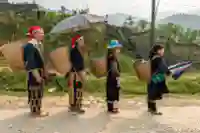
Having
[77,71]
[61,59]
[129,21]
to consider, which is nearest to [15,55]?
[61,59]

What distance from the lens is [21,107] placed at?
729 cm

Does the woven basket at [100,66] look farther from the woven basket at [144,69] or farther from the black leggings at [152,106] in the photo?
the black leggings at [152,106]

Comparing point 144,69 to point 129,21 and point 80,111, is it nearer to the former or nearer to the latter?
point 80,111

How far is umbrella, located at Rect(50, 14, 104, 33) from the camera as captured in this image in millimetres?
12359

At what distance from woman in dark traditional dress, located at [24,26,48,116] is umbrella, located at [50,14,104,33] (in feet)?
20.3

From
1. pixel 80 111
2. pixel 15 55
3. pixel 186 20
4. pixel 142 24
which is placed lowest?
pixel 80 111

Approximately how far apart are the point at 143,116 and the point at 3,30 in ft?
28.5

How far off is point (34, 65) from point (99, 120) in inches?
58.7

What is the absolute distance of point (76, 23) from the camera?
41.3 ft

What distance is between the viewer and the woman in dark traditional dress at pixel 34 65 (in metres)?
6.00

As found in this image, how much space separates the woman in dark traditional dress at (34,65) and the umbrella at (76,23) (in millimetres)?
6183

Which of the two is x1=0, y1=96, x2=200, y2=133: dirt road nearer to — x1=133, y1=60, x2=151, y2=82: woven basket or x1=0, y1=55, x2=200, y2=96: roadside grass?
x1=133, y1=60, x2=151, y2=82: woven basket

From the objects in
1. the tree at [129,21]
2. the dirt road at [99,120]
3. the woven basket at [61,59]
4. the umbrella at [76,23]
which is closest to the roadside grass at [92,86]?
the dirt road at [99,120]

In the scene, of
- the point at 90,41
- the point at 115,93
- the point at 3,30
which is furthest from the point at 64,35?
the point at 115,93
